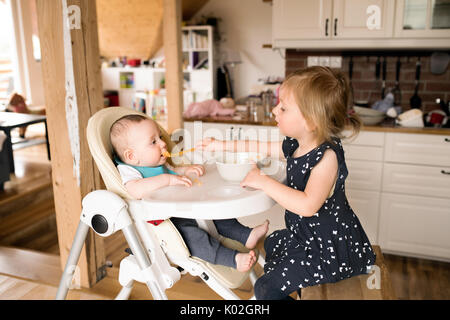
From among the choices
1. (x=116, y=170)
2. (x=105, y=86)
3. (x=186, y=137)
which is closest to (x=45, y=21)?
(x=116, y=170)

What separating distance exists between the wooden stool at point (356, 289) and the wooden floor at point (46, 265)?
94 centimetres

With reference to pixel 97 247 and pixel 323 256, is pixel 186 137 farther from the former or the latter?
pixel 323 256

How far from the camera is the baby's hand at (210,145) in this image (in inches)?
63.5

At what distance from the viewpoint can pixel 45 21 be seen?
2.03 meters

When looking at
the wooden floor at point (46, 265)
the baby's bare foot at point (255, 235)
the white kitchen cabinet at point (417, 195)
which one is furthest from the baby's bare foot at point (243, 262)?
the white kitchen cabinet at point (417, 195)

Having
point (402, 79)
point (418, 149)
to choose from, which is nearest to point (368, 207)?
point (418, 149)

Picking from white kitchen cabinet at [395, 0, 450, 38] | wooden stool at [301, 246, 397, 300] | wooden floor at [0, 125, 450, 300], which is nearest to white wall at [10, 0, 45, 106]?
wooden floor at [0, 125, 450, 300]

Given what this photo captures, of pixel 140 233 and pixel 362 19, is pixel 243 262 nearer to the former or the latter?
pixel 140 233

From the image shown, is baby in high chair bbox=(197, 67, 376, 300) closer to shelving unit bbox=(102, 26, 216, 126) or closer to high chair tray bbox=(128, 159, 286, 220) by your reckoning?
high chair tray bbox=(128, 159, 286, 220)

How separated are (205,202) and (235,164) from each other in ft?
0.76

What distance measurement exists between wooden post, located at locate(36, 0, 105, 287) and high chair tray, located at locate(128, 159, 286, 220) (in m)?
0.86

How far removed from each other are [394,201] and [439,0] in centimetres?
145

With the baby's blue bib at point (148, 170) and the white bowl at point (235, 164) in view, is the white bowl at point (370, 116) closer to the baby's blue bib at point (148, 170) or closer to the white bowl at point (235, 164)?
the white bowl at point (235, 164)
